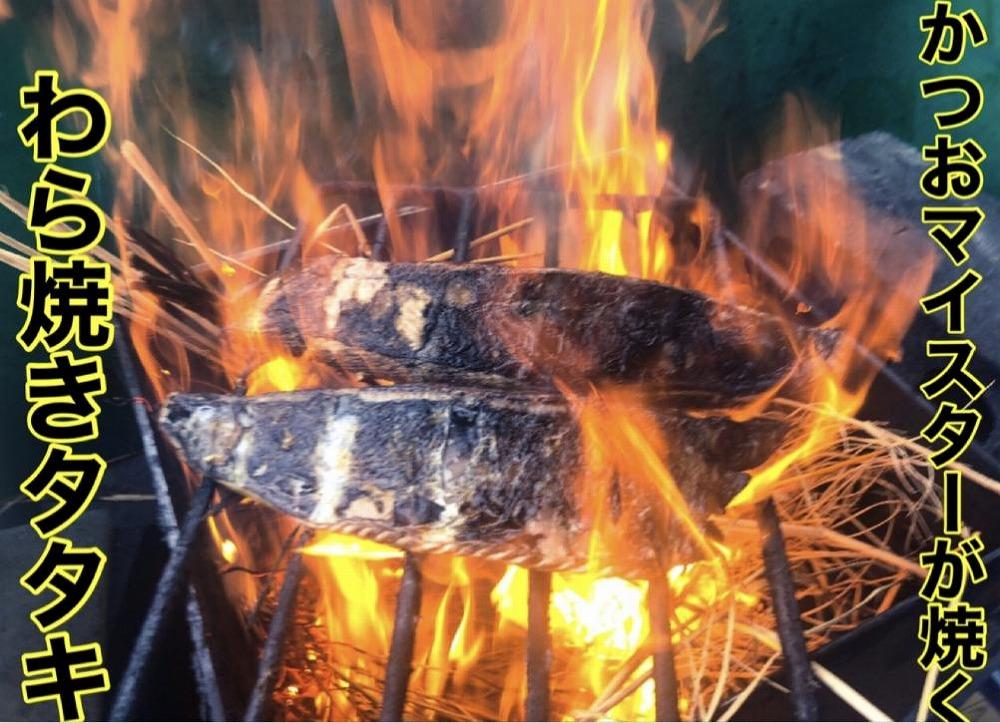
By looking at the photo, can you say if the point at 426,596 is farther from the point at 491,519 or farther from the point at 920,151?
the point at 920,151

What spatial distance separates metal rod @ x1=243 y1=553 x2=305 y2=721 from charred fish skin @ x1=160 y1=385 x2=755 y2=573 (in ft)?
0.70

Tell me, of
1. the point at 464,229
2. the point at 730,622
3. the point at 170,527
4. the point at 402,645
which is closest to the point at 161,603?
the point at 170,527

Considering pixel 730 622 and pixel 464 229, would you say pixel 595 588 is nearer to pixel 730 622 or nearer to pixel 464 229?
pixel 730 622

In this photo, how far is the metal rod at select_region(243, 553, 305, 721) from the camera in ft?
5.43

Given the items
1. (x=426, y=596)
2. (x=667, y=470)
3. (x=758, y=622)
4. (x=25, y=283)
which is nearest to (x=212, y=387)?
(x=25, y=283)

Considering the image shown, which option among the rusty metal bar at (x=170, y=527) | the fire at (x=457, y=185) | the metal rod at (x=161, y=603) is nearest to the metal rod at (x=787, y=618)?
the fire at (x=457, y=185)

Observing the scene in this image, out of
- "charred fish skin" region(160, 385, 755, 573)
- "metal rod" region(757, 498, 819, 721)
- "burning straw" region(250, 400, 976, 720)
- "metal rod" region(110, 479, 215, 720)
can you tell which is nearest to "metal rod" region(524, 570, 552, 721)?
"charred fish skin" region(160, 385, 755, 573)

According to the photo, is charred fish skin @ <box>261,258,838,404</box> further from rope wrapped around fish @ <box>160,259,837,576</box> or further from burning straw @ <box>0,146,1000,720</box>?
burning straw @ <box>0,146,1000,720</box>

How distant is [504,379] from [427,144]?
176cm

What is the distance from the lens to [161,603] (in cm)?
170

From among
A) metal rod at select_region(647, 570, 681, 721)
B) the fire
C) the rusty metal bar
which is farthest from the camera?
the fire

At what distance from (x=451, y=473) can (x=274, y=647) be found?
1.98ft

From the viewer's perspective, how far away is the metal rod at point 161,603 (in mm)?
1591

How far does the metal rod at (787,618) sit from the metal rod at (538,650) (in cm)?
53
